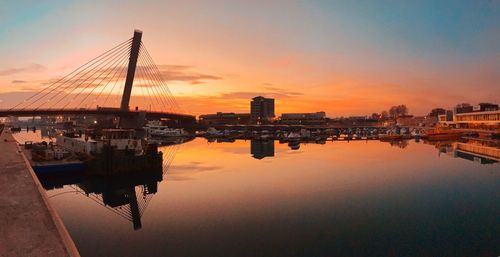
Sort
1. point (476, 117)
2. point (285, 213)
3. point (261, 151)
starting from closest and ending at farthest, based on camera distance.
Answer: point (285, 213) < point (261, 151) < point (476, 117)

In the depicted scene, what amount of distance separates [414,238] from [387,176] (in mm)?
22110

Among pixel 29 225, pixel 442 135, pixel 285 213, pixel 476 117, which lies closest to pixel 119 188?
pixel 285 213

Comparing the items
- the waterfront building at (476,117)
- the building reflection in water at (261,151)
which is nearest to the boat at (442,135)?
the waterfront building at (476,117)

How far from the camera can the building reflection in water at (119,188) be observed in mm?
25538

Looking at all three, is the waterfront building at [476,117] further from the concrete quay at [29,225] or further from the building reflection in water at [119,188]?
the concrete quay at [29,225]

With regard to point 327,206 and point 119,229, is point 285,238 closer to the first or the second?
point 327,206

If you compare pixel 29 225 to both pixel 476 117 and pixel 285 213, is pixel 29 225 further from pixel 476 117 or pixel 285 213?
pixel 476 117

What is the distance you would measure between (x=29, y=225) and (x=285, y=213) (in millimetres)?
15171

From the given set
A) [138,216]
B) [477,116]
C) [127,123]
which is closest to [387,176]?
[138,216]

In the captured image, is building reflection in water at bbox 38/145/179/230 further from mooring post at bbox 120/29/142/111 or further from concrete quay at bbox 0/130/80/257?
mooring post at bbox 120/29/142/111

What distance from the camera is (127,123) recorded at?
343 feet

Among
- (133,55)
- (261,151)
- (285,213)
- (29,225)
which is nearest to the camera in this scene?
(29,225)

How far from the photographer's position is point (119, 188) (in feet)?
107

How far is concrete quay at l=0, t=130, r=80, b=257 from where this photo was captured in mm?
10948
